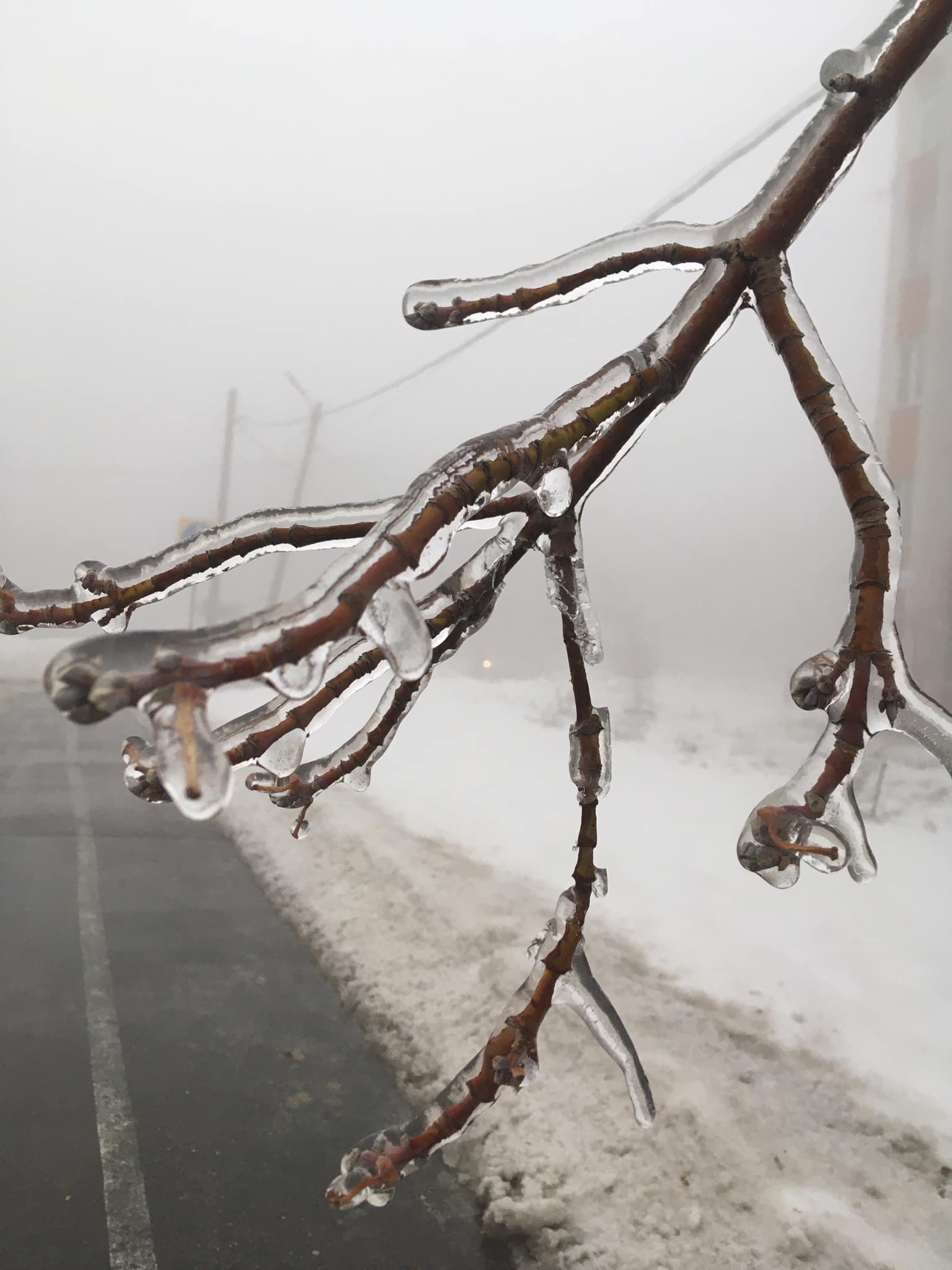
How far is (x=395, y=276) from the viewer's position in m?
25.2

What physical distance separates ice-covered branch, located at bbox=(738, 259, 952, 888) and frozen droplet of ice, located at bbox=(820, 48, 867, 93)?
0.18 m

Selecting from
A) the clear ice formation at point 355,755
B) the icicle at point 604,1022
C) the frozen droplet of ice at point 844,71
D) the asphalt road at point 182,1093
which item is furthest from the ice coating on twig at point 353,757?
the asphalt road at point 182,1093

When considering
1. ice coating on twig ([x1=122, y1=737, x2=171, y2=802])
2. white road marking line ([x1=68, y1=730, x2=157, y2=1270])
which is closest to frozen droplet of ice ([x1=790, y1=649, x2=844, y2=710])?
ice coating on twig ([x1=122, y1=737, x2=171, y2=802])

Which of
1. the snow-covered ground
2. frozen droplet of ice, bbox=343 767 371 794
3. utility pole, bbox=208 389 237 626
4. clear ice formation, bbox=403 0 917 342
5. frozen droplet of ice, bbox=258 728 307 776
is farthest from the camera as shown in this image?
utility pole, bbox=208 389 237 626

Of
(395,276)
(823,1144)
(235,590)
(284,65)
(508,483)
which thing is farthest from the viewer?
(284,65)

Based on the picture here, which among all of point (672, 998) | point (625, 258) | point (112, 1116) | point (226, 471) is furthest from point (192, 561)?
point (226, 471)

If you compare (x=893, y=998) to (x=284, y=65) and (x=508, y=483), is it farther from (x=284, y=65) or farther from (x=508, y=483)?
(x=284, y=65)

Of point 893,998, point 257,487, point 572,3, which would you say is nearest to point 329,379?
point 257,487

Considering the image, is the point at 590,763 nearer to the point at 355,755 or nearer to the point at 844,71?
the point at 355,755

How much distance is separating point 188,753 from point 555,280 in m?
0.46

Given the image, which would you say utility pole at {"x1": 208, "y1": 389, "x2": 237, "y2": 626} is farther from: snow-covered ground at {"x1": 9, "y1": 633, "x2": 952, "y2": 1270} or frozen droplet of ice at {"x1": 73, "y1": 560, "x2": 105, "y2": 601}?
frozen droplet of ice at {"x1": 73, "y1": 560, "x2": 105, "y2": 601}

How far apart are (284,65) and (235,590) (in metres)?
22.8

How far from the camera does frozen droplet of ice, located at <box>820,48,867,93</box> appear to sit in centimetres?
48

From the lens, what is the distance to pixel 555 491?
0.47 metres
